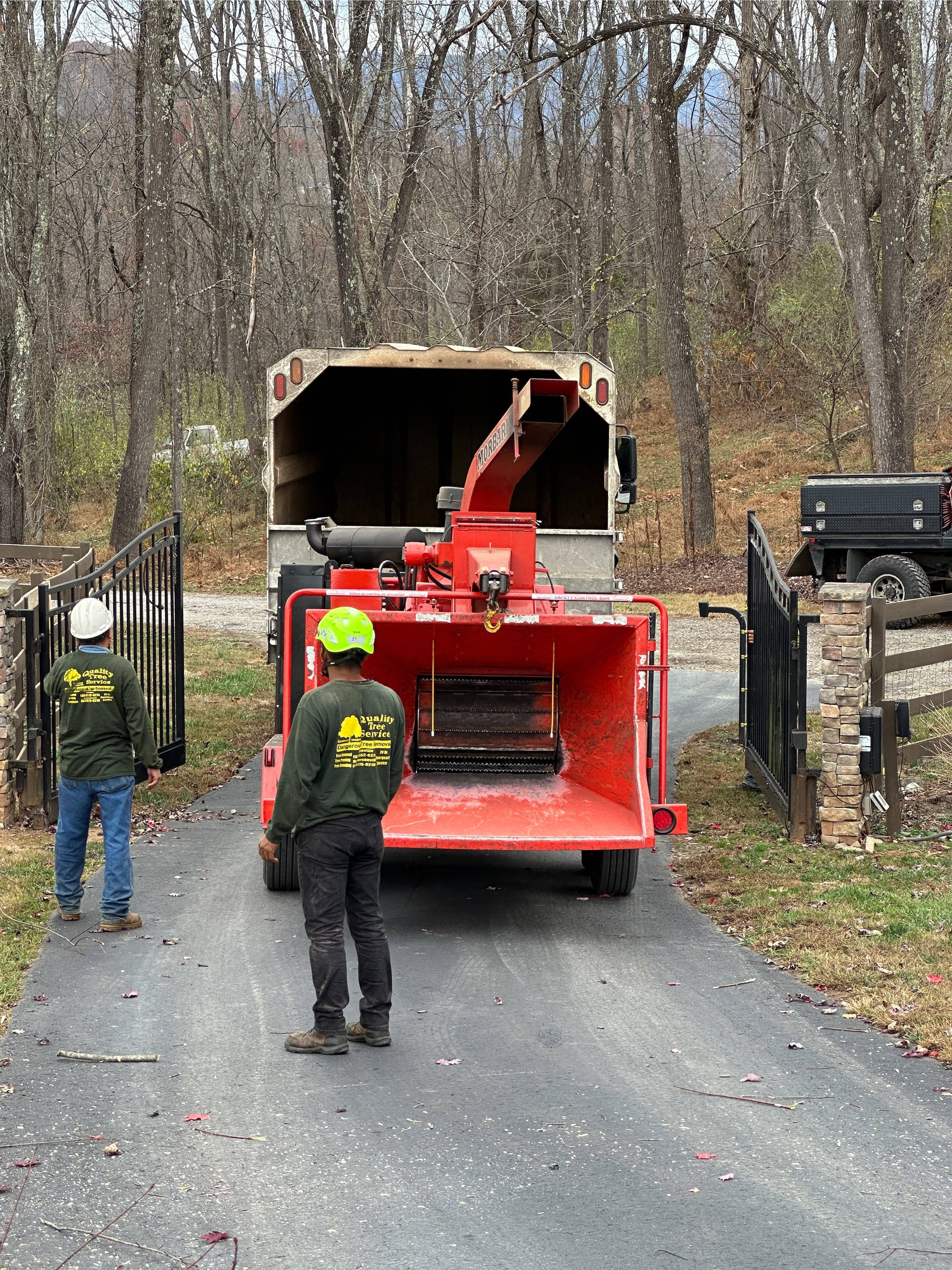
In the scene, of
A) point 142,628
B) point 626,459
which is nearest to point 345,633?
point 142,628

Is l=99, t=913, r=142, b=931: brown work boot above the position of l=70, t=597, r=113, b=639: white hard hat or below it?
below

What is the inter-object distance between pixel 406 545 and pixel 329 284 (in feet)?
125

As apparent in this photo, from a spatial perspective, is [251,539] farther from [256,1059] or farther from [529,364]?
[256,1059]

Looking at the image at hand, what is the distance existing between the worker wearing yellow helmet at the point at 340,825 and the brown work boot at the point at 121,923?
1.76m

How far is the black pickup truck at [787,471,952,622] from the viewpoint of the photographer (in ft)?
66.5

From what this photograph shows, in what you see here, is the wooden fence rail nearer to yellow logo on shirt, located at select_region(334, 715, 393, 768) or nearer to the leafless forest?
yellow logo on shirt, located at select_region(334, 715, 393, 768)

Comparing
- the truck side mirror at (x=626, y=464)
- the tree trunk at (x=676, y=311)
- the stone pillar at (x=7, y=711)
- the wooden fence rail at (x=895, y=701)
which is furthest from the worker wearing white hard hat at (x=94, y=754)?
the tree trunk at (x=676, y=311)

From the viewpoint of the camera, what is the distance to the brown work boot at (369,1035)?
5367 millimetres

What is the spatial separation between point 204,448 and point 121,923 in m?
28.6

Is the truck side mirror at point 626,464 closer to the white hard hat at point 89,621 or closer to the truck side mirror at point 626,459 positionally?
the truck side mirror at point 626,459

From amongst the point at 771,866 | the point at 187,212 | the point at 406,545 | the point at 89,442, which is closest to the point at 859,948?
the point at 771,866

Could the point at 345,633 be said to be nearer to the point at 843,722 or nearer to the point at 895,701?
the point at 843,722

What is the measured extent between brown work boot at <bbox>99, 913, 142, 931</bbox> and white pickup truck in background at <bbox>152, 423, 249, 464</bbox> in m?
25.3

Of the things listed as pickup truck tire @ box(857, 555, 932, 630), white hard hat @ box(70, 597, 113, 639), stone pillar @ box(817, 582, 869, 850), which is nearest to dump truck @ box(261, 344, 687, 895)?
white hard hat @ box(70, 597, 113, 639)
